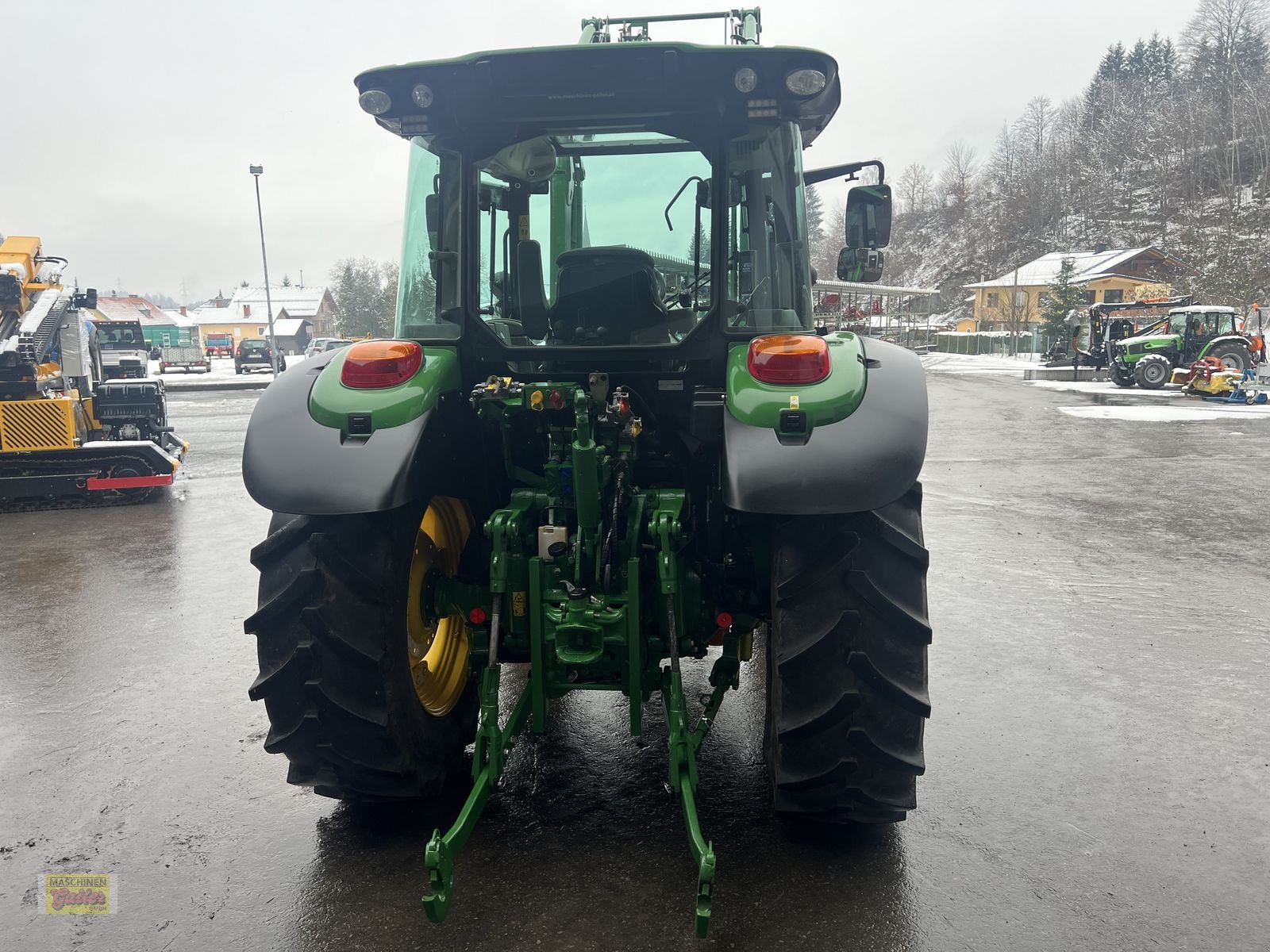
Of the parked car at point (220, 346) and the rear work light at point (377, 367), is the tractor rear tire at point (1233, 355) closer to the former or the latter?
the rear work light at point (377, 367)

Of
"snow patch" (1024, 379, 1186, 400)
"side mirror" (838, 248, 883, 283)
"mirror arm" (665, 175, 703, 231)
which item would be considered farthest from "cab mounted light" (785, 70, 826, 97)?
"snow patch" (1024, 379, 1186, 400)

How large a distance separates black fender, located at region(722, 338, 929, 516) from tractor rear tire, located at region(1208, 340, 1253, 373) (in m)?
25.5

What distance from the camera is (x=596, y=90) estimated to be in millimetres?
2955

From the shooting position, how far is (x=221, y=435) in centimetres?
1675

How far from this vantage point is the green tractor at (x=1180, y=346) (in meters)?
24.2

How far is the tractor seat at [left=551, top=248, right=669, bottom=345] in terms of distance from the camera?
341 centimetres

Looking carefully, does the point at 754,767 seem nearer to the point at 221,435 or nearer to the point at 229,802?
the point at 229,802

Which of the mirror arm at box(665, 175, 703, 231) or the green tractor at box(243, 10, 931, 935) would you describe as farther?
the mirror arm at box(665, 175, 703, 231)

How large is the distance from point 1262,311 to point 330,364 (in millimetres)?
41302

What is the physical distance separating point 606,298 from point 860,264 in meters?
1.29

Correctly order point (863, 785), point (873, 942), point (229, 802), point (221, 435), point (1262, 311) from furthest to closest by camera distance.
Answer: point (1262, 311), point (221, 435), point (229, 802), point (863, 785), point (873, 942)

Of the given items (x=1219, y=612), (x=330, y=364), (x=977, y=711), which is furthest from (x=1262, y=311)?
(x=330, y=364)

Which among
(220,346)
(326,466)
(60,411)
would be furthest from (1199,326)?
(220,346)

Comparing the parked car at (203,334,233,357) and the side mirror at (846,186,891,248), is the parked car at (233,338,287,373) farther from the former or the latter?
the side mirror at (846,186,891,248)
